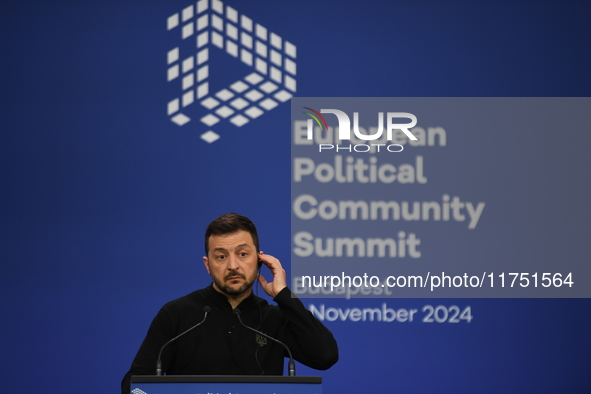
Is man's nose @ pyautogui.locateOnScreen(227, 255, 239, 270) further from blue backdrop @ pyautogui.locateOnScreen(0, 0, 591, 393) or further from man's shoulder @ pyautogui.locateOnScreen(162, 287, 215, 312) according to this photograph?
blue backdrop @ pyautogui.locateOnScreen(0, 0, 591, 393)

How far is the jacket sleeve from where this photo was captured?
2266 millimetres

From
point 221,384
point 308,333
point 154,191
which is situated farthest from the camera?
point 154,191

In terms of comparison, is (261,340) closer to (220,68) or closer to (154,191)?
(154,191)

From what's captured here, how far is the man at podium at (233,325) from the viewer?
7.39 feet

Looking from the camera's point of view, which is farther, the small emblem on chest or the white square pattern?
the white square pattern

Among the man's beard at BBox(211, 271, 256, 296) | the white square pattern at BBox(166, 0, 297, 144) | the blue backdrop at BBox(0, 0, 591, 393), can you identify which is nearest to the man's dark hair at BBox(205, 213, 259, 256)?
the man's beard at BBox(211, 271, 256, 296)

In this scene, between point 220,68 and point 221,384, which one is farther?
point 220,68

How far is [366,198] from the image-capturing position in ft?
14.0

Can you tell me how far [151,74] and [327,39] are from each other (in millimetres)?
1154

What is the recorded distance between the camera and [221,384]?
182 centimetres

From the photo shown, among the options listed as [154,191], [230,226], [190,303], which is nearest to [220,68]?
[154,191]

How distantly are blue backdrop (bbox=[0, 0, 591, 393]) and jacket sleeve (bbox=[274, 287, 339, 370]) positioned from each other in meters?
1.93

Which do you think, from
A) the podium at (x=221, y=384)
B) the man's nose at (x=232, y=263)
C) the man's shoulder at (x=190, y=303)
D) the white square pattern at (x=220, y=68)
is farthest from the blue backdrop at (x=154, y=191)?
the podium at (x=221, y=384)

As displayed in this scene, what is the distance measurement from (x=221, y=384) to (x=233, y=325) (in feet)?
1.63
